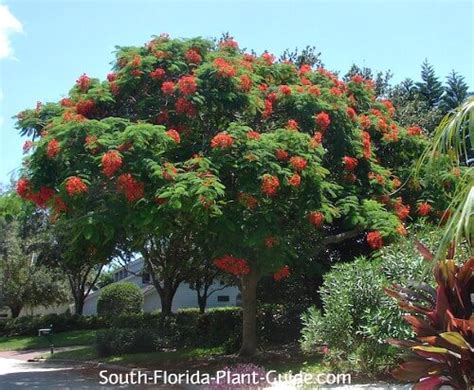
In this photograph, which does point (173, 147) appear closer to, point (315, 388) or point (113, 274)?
point (315, 388)

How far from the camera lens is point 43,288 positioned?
3550 centimetres

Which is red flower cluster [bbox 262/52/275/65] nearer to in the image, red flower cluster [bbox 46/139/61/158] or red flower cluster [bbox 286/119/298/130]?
red flower cluster [bbox 286/119/298/130]

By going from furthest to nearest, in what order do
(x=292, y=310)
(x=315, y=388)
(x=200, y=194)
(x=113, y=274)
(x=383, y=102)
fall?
1. (x=113, y=274)
2. (x=292, y=310)
3. (x=383, y=102)
4. (x=200, y=194)
5. (x=315, y=388)

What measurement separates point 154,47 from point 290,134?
4132 millimetres

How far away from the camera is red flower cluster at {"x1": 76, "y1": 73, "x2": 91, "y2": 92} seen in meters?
14.8

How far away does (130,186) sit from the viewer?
11.5m

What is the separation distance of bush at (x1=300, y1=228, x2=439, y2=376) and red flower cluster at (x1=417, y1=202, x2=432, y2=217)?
13.2 ft

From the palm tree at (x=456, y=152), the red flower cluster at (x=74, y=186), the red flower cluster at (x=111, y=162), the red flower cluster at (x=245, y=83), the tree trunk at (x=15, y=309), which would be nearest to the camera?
the palm tree at (x=456, y=152)

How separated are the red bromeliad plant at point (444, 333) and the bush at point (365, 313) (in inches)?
79.0

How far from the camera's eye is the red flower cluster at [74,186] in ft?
37.3

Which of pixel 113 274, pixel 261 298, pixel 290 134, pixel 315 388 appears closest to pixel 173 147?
pixel 290 134

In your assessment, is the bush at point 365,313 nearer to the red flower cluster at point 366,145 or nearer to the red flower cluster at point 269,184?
the red flower cluster at point 269,184

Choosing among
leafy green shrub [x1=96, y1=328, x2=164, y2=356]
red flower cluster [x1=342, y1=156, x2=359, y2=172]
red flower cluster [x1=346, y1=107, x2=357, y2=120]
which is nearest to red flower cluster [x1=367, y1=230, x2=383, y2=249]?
red flower cluster [x1=342, y1=156, x2=359, y2=172]

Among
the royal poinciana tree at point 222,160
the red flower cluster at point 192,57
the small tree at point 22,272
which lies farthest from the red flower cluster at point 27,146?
the small tree at point 22,272
